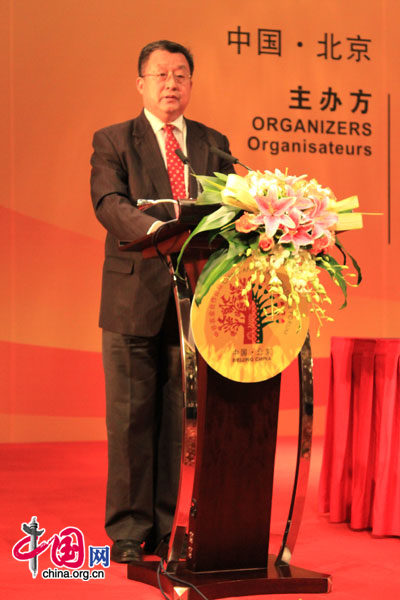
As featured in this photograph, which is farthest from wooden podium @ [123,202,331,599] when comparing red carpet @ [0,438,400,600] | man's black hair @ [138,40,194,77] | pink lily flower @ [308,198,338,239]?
man's black hair @ [138,40,194,77]

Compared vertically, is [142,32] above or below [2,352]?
above

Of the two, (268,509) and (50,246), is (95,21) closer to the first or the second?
(50,246)

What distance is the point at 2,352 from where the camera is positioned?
504cm

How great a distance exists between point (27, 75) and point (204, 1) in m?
1.32

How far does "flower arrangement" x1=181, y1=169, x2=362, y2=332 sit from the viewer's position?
1.87 metres

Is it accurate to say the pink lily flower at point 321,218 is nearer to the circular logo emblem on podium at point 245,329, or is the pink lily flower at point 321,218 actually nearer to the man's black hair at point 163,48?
the circular logo emblem on podium at point 245,329

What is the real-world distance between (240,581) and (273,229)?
93cm

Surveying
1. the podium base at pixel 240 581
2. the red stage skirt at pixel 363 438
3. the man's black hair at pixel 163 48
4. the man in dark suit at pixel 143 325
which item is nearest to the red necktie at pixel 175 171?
the man in dark suit at pixel 143 325

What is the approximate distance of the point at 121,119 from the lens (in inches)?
206

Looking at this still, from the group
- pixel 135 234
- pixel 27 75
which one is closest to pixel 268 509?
pixel 135 234

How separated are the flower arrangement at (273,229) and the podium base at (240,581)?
72cm

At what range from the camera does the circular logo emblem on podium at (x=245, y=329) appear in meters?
1.99

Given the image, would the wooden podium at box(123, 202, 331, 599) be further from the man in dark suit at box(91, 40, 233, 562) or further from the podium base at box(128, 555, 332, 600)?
the man in dark suit at box(91, 40, 233, 562)

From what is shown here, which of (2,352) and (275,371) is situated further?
(2,352)
